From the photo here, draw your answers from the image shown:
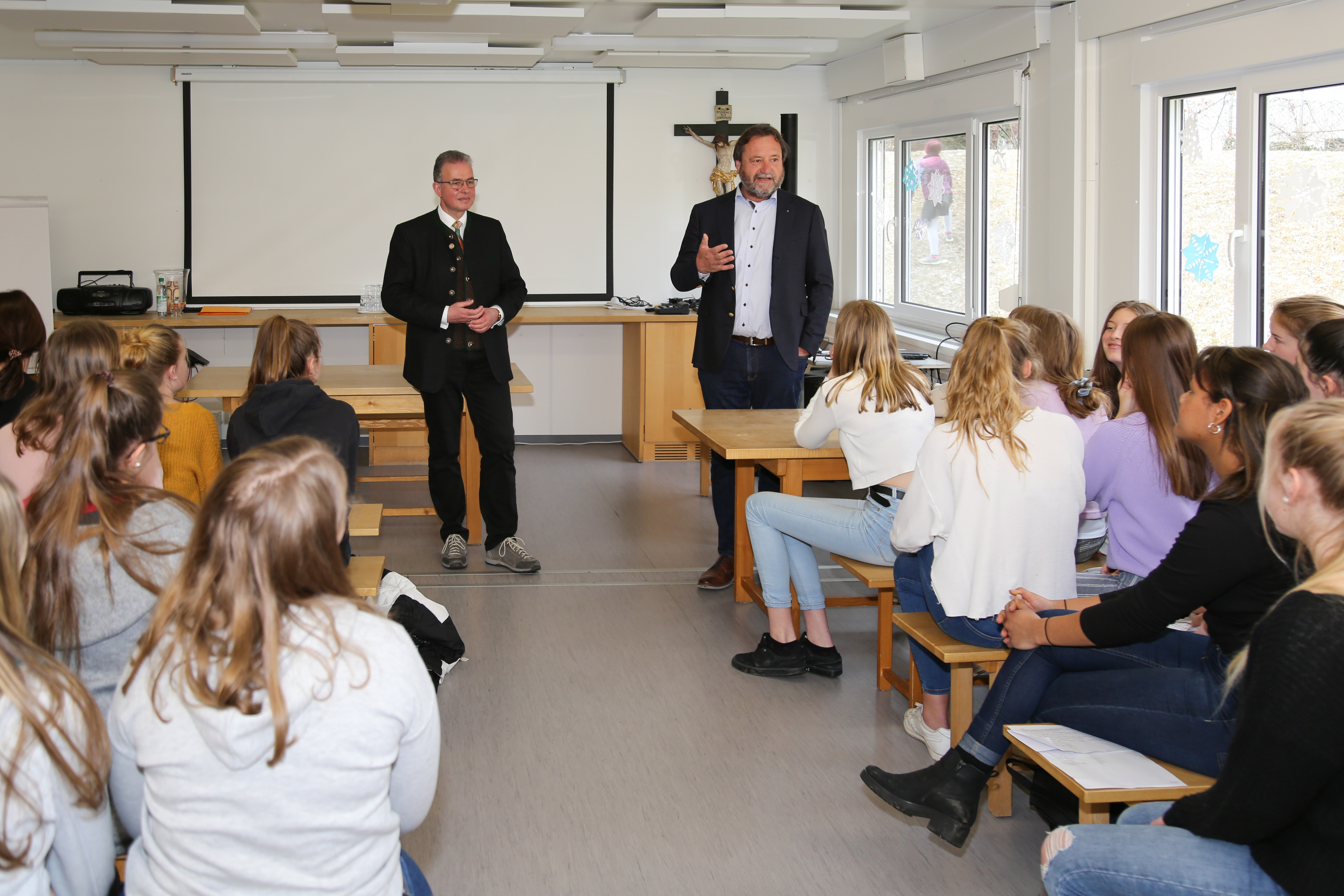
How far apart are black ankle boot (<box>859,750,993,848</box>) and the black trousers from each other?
8.54 ft

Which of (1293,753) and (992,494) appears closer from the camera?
(1293,753)

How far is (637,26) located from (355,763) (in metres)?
5.73

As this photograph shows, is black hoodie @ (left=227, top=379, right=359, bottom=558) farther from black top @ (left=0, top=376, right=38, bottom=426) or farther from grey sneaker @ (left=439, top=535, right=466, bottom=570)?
grey sneaker @ (left=439, top=535, right=466, bottom=570)

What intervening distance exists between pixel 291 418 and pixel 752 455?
1.43 m

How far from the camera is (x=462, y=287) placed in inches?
186

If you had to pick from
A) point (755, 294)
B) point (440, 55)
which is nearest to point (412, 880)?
point (755, 294)

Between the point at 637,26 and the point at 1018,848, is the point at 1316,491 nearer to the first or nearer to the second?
the point at 1018,848

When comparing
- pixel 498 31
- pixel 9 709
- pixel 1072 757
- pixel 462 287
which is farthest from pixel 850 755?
pixel 498 31

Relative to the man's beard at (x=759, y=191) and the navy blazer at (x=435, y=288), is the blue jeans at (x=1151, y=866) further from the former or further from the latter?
the navy blazer at (x=435, y=288)

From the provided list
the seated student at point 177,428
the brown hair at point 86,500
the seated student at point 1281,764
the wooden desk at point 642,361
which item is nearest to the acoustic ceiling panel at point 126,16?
the wooden desk at point 642,361

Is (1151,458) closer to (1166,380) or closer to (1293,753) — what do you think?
(1166,380)

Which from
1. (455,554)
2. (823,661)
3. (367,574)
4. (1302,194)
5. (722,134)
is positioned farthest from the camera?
(722,134)

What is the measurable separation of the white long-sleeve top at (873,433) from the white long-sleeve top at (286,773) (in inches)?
81.3

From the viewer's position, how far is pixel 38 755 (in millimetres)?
1321
